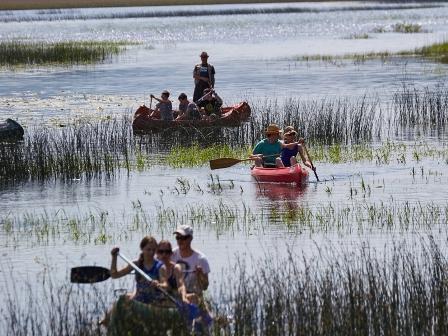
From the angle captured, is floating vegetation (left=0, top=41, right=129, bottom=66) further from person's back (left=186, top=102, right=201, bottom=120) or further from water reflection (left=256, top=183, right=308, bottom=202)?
water reflection (left=256, top=183, right=308, bottom=202)

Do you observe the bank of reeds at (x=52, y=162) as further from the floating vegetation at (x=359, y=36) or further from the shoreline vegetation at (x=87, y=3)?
the shoreline vegetation at (x=87, y=3)

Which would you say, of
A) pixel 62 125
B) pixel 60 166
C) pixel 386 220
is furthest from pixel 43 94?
pixel 386 220

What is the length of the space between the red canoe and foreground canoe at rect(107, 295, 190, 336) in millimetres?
11175

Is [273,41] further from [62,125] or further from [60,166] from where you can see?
[60,166]

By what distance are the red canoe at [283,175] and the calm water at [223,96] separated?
0.75 feet

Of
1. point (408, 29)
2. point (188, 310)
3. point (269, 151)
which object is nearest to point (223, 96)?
point (269, 151)

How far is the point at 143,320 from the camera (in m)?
11.5

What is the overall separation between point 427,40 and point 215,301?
2123 inches

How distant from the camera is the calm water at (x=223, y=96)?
1756cm

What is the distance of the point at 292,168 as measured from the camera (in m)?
22.7

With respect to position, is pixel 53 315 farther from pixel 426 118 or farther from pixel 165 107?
pixel 426 118

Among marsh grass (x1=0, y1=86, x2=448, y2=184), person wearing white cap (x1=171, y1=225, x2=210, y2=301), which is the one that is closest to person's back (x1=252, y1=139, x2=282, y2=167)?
marsh grass (x1=0, y1=86, x2=448, y2=184)

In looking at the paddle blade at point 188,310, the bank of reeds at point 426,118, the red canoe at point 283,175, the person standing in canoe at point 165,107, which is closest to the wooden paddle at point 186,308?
the paddle blade at point 188,310

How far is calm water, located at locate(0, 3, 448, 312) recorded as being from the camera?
17562mm
